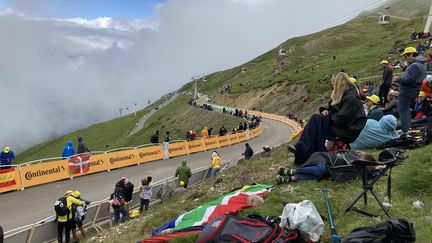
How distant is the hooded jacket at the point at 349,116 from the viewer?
7758 mm

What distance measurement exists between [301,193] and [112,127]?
176 meters

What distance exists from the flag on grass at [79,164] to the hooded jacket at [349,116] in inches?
690

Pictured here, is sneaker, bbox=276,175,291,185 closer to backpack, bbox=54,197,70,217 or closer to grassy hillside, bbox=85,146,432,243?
grassy hillside, bbox=85,146,432,243

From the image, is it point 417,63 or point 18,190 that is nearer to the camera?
point 417,63

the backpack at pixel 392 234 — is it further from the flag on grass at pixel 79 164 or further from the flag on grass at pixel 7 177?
the flag on grass at pixel 79 164

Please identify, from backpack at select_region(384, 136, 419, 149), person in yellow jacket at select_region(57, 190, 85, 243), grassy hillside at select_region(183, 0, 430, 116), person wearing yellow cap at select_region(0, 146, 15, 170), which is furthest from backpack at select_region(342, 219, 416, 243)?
grassy hillside at select_region(183, 0, 430, 116)

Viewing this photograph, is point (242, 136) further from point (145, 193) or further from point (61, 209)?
point (61, 209)

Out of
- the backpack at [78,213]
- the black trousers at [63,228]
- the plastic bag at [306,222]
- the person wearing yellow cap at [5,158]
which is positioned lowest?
the black trousers at [63,228]

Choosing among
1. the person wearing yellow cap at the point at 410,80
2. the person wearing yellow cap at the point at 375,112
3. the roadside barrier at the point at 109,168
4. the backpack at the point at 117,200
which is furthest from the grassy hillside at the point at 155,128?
the person wearing yellow cap at the point at 410,80

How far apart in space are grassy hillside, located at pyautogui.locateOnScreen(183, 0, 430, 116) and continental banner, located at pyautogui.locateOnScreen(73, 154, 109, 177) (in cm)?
4582

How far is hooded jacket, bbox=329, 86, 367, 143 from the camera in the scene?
305 inches

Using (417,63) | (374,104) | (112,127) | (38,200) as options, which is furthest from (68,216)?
(112,127)

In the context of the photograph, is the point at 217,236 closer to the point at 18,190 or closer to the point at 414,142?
the point at 414,142

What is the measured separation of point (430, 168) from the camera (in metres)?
6.92
